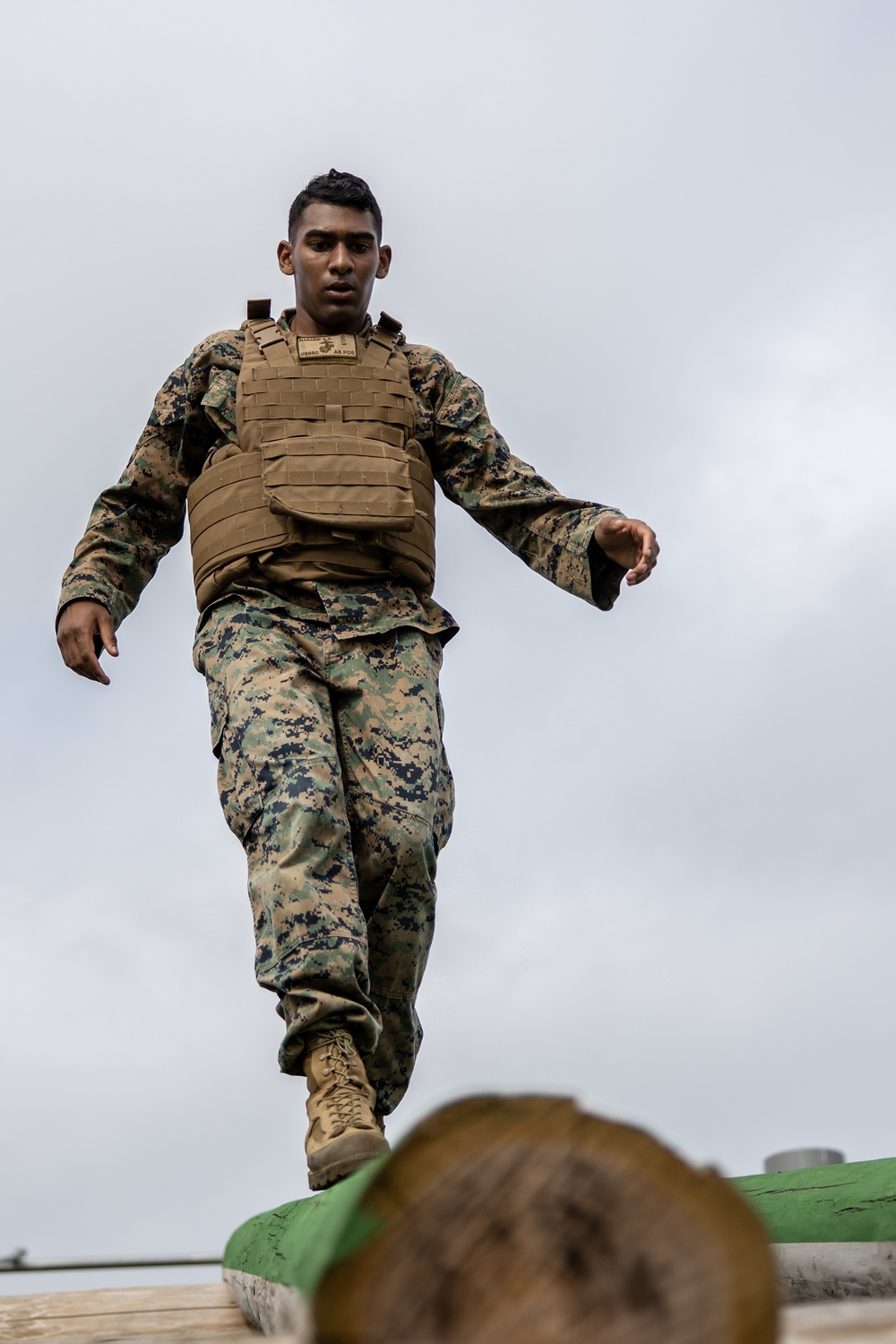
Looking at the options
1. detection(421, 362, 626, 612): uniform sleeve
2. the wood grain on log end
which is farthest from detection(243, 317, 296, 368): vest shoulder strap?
the wood grain on log end

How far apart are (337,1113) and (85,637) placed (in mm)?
1652

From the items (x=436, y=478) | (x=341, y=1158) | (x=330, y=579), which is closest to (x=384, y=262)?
(x=436, y=478)

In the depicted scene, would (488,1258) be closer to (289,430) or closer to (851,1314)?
(851,1314)

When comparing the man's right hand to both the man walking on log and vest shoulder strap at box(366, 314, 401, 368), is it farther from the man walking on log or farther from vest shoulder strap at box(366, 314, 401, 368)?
vest shoulder strap at box(366, 314, 401, 368)

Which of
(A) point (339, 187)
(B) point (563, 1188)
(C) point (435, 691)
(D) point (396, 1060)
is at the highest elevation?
(A) point (339, 187)

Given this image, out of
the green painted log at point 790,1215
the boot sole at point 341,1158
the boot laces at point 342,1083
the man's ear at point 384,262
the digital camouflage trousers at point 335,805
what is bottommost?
the green painted log at point 790,1215

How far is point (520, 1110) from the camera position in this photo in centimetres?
124

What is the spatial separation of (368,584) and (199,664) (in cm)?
51

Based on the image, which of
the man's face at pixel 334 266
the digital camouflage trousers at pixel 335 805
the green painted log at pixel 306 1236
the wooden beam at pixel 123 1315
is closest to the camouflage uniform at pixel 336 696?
the digital camouflage trousers at pixel 335 805

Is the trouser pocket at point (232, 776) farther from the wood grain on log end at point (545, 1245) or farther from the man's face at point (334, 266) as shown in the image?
the wood grain on log end at point (545, 1245)

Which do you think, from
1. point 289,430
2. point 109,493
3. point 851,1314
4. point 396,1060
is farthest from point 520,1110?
point 109,493

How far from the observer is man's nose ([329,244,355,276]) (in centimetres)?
447

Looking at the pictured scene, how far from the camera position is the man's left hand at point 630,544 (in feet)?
13.0

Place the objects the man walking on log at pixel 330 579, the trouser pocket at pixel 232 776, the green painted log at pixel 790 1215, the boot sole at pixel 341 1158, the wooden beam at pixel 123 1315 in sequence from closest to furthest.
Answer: the green painted log at pixel 790 1215, the boot sole at pixel 341 1158, the wooden beam at pixel 123 1315, the man walking on log at pixel 330 579, the trouser pocket at pixel 232 776
